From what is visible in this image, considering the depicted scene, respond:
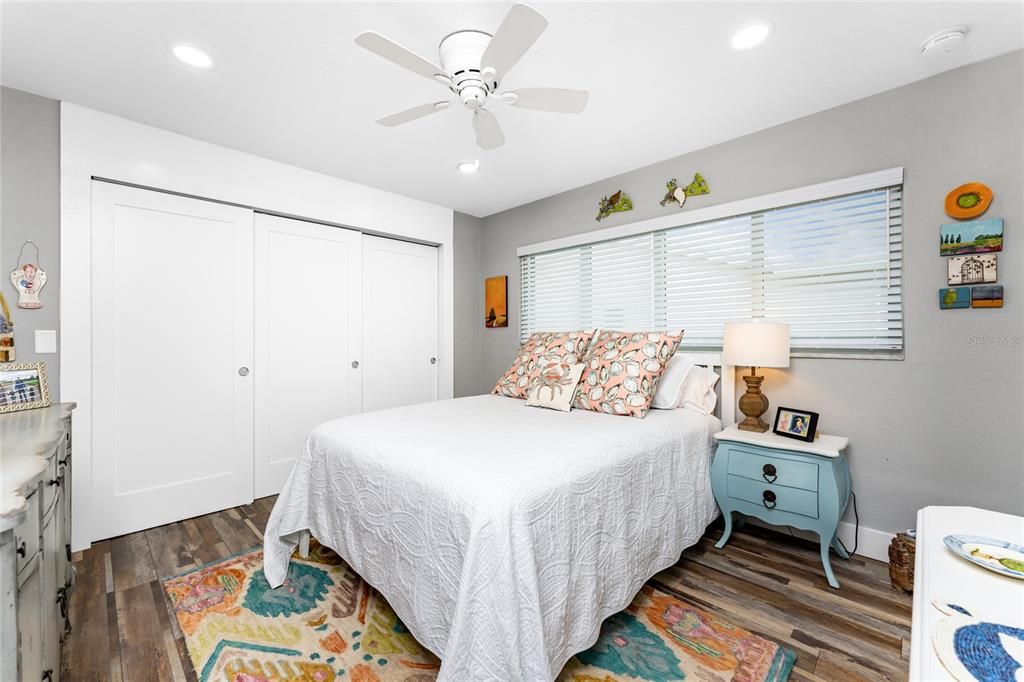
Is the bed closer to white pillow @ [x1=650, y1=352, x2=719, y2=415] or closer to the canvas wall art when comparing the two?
white pillow @ [x1=650, y1=352, x2=719, y2=415]

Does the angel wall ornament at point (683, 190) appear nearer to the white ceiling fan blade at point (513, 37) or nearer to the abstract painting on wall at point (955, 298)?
the abstract painting on wall at point (955, 298)

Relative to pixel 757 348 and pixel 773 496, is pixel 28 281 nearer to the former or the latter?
pixel 757 348

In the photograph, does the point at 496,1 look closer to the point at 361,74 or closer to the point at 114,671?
the point at 361,74

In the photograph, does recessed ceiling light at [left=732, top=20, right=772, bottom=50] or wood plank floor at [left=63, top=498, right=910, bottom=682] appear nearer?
wood plank floor at [left=63, top=498, right=910, bottom=682]

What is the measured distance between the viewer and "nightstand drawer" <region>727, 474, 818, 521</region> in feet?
6.75

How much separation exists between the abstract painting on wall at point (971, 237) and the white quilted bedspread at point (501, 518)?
4.65 feet

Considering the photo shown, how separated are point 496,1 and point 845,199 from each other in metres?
2.03

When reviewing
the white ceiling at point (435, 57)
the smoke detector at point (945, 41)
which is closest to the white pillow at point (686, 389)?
the white ceiling at point (435, 57)

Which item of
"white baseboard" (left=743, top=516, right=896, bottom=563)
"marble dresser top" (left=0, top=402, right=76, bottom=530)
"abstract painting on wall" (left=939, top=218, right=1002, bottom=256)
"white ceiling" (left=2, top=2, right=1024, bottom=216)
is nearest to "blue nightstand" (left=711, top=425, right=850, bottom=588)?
"white baseboard" (left=743, top=516, right=896, bottom=563)

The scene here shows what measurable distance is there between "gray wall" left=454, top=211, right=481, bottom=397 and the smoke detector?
3.34 meters

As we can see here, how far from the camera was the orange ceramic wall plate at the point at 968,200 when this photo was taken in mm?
1940

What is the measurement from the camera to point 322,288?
3389 millimetres

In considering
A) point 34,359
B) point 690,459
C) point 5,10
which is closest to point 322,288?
point 34,359

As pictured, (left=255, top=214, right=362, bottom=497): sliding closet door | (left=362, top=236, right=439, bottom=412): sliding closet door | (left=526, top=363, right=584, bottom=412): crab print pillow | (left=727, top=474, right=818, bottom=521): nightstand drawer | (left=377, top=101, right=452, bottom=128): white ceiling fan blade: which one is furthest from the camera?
(left=362, top=236, right=439, bottom=412): sliding closet door
